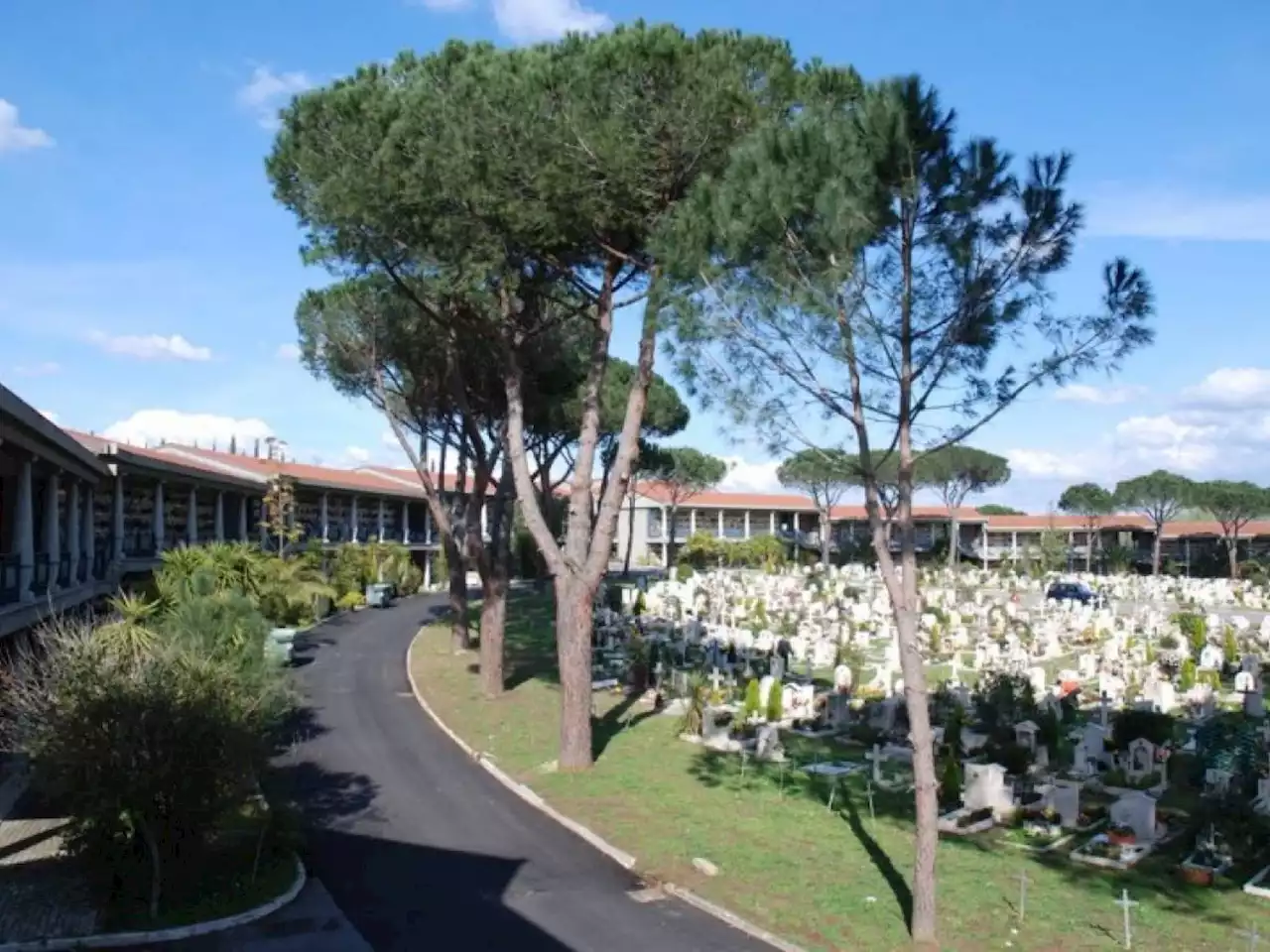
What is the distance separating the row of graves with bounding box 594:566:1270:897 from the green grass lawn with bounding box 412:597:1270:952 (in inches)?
18.2

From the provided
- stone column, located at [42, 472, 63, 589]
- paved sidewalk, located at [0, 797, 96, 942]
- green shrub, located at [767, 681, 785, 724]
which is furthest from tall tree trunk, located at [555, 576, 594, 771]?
stone column, located at [42, 472, 63, 589]

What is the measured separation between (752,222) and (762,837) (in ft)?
22.8

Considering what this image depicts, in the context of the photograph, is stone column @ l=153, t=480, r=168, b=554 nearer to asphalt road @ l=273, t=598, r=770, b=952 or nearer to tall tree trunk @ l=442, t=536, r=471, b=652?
tall tree trunk @ l=442, t=536, r=471, b=652

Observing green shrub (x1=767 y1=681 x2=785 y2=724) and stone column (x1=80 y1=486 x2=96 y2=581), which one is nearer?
green shrub (x1=767 y1=681 x2=785 y2=724)

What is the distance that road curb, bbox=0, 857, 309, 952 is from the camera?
31.0 feet

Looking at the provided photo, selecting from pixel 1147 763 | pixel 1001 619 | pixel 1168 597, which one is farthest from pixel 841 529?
pixel 1147 763

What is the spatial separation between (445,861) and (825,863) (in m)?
4.20

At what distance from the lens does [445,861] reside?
484 inches

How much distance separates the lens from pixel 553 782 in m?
15.7

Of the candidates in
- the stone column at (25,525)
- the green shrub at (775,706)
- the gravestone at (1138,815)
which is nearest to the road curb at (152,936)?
the stone column at (25,525)

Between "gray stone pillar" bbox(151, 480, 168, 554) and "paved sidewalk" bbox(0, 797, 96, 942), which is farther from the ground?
"gray stone pillar" bbox(151, 480, 168, 554)

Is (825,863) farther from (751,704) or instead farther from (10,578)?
(10,578)

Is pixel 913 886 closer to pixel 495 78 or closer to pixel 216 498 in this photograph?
pixel 495 78

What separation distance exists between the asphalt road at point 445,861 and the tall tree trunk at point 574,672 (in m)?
1.25
